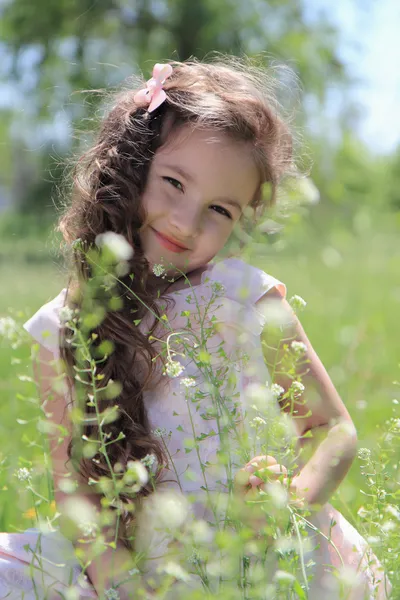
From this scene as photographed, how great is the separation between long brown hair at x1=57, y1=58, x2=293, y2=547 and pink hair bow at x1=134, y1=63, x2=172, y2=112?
2 centimetres

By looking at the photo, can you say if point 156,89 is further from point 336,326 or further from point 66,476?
point 336,326

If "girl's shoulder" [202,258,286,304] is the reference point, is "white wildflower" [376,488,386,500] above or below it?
above

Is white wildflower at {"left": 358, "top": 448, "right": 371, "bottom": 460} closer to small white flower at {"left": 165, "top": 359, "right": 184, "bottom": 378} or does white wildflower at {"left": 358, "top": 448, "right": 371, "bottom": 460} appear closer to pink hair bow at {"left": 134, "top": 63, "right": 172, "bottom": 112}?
small white flower at {"left": 165, "top": 359, "right": 184, "bottom": 378}

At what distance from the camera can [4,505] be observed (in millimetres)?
2156

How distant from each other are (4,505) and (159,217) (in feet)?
2.77

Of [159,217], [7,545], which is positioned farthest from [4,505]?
[159,217]

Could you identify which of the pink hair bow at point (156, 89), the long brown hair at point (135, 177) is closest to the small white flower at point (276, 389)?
the long brown hair at point (135, 177)

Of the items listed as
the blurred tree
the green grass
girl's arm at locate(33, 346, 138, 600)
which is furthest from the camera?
the blurred tree

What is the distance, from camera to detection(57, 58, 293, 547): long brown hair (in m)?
1.88

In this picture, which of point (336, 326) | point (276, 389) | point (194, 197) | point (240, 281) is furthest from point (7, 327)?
point (336, 326)

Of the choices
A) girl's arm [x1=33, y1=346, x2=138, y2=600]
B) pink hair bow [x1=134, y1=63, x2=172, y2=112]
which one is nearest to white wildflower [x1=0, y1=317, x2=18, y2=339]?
girl's arm [x1=33, y1=346, x2=138, y2=600]

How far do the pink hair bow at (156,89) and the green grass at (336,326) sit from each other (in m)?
0.46

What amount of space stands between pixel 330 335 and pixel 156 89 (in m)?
3.09

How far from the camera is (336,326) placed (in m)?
5.22
